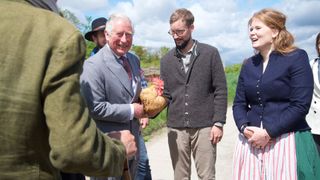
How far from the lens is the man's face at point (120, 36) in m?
3.37

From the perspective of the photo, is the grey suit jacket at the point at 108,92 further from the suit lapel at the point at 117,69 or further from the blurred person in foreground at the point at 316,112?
the blurred person in foreground at the point at 316,112

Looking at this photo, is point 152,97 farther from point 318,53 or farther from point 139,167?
point 318,53

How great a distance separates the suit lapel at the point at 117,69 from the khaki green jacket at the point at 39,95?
1.95m

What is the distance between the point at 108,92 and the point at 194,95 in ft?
4.06

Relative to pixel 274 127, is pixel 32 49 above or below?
above

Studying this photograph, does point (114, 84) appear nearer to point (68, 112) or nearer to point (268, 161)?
point (268, 161)

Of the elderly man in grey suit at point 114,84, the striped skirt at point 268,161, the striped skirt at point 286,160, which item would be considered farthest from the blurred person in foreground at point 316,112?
the elderly man in grey suit at point 114,84

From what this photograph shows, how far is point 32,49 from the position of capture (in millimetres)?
1316

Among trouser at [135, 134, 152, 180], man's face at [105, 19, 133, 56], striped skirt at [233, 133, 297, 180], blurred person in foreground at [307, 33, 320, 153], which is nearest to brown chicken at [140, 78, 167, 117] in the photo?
man's face at [105, 19, 133, 56]

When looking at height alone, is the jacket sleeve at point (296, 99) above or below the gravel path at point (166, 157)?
above

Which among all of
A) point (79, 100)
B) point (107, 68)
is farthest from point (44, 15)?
point (107, 68)

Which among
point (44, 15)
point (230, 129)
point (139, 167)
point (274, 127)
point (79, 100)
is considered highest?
point (44, 15)

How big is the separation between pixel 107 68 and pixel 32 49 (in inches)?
79.3

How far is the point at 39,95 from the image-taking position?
1.33 meters
